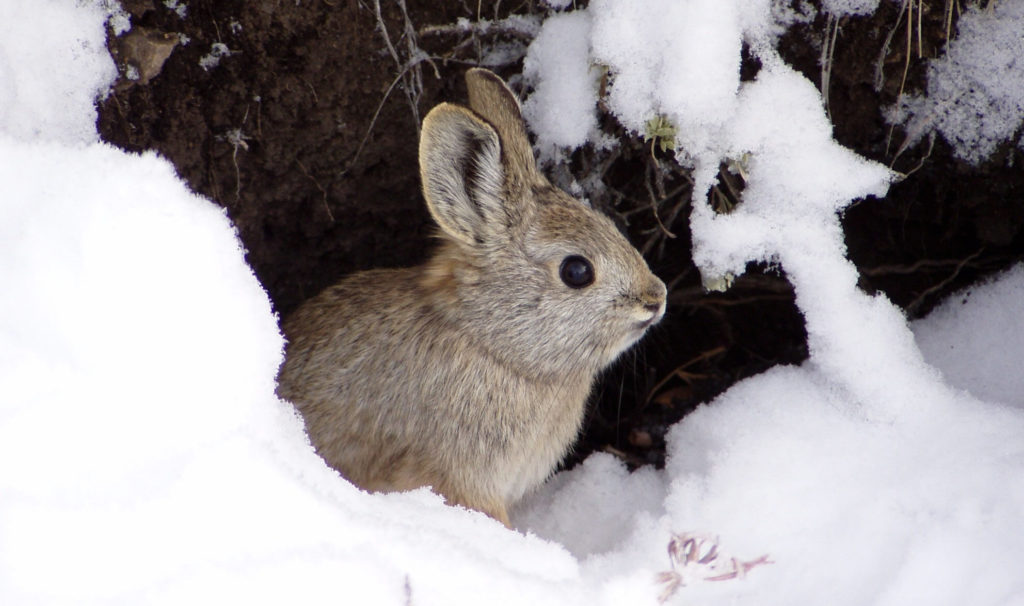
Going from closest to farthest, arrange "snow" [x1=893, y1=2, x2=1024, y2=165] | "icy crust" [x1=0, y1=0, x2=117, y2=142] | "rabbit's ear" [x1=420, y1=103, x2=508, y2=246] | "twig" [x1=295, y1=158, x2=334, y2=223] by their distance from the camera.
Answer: "icy crust" [x1=0, y1=0, x2=117, y2=142]
"rabbit's ear" [x1=420, y1=103, x2=508, y2=246]
"snow" [x1=893, y1=2, x2=1024, y2=165]
"twig" [x1=295, y1=158, x2=334, y2=223]

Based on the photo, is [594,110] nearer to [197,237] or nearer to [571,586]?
[197,237]

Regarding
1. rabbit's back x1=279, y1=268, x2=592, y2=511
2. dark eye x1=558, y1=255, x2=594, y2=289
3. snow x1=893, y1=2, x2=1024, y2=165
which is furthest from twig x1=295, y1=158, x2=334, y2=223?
snow x1=893, y1=2, x2=1024, y2=165

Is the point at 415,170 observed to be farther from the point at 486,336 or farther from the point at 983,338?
the point at 983,338

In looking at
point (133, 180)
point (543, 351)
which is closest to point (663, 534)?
point (543, 351)

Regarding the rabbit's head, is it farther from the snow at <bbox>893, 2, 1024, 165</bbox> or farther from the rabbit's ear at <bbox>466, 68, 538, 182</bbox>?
the snow at <bbox>893, 2, 1024, 165</bbox>

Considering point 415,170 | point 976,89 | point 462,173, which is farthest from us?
point 415,170

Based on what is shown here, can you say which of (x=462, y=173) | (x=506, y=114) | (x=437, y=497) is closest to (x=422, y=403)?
(x=437, y=497)
